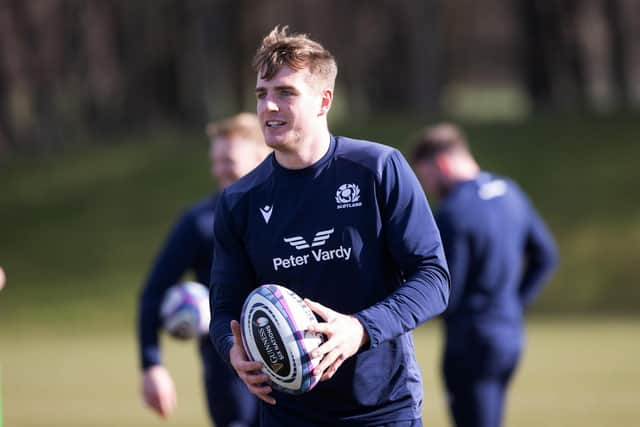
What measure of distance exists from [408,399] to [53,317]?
1924 cm

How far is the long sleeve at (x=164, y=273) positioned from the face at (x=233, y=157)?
0.37 metres

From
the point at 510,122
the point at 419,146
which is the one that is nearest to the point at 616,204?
the point at 510,122

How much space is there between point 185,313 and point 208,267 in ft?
1.24

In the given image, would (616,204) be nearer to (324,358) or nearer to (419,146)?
(419,146)

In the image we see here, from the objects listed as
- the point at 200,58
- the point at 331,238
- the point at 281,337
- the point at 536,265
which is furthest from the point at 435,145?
the point at 200,58

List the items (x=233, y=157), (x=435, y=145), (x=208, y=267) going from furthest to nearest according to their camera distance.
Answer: (x=435, y=145)
(x=208, y=267)
(x=233, y=157)

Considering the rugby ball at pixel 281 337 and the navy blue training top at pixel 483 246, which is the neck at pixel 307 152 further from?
the navy blue training top at pixel 483 246

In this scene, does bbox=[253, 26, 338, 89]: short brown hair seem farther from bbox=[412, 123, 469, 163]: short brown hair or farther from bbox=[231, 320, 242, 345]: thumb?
bbox=[412, 123, 469, 163]: short brown hair

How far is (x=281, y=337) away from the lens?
465 cm

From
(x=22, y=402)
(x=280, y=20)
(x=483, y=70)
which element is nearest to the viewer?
(x=22, y=402)

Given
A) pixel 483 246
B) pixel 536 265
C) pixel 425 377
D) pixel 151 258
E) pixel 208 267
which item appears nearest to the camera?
pixel 208 267

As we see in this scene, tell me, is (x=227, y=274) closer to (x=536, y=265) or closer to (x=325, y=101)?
(x=325, y=101)

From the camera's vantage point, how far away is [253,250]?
16.5ft

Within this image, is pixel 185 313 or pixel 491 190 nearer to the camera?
pixel 185 313
